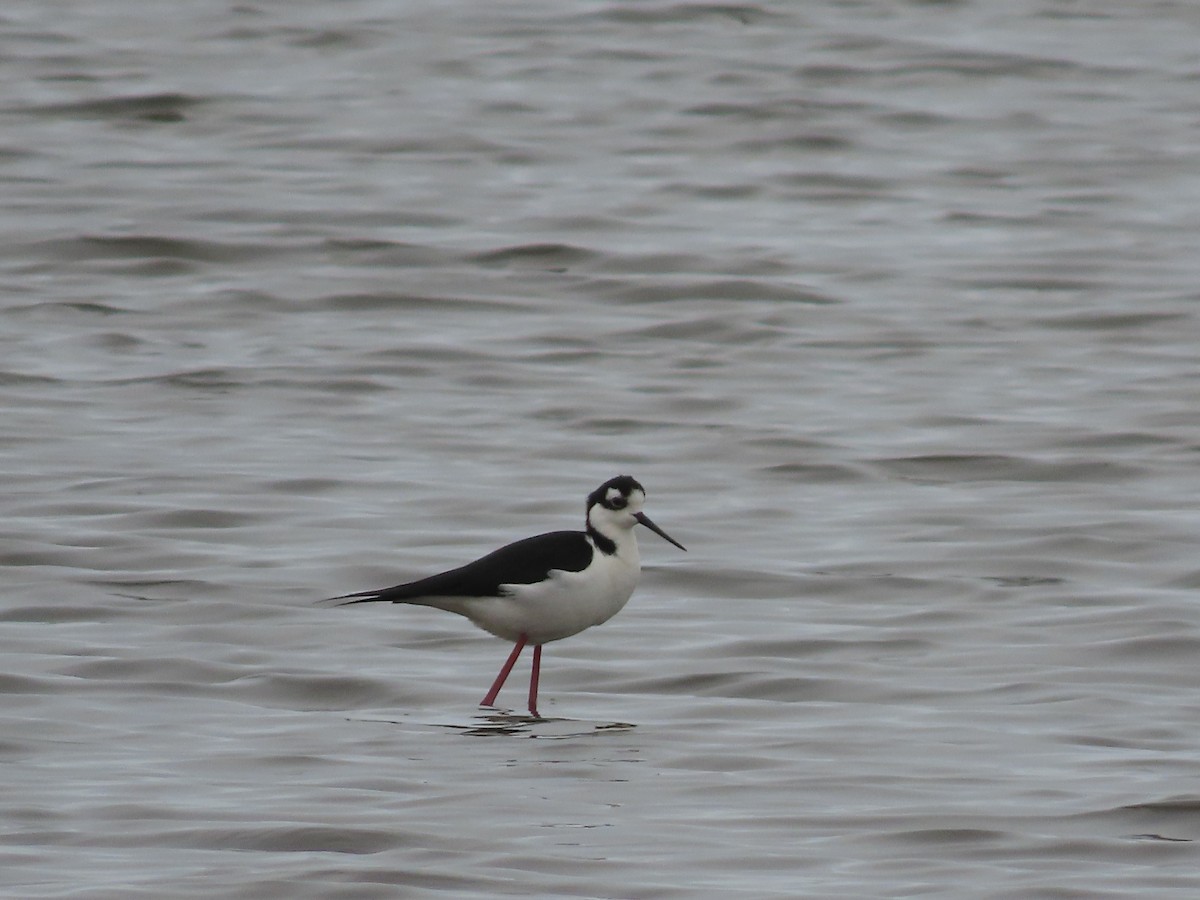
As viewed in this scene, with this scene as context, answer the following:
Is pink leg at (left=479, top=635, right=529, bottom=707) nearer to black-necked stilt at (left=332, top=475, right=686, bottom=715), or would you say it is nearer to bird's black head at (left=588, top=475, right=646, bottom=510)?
black-necked stilt at (left=332, top=475, right=686, bottom=715)

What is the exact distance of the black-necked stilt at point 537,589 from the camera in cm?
1011

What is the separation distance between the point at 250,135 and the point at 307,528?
1238 cm

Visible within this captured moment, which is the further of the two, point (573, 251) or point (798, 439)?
point (573, 251)

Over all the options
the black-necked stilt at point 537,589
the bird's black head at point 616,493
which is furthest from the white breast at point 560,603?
the bird's black head at point 616,493

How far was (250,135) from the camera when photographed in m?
24.8

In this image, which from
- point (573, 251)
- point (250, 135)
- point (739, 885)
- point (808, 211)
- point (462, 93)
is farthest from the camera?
point (462, 93)

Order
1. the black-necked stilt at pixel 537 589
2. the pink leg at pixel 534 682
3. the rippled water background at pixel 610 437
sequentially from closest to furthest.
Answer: the rippled water background at pixel 610 437 → the pink leg at pixel 534 682 → the black-necked stilt at pixel 537 589

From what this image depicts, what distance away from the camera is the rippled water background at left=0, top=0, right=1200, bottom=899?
326 inches

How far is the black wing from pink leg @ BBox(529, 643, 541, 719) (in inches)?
15.7

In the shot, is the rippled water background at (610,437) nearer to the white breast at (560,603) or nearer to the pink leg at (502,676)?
the pink leg at (502,676)

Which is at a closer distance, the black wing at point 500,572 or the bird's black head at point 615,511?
the black wing at point 500,572

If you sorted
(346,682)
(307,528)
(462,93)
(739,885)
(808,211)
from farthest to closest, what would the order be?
(462,93)
(808,211)
(307,528)
(346,682)
(739,885)

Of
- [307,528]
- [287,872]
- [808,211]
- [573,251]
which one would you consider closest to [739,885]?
[287,872]

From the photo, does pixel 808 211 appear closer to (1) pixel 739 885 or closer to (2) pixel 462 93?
(2) pixel 462 93
